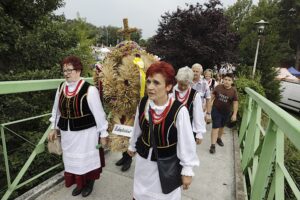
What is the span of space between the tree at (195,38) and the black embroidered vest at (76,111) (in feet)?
25.0

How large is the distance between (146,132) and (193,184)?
1.73 meters

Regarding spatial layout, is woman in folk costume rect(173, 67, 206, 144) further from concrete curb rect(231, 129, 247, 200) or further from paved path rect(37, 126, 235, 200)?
concrete curb rect(231, 129, 247, 200)

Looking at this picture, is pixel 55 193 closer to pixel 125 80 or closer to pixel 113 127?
pixel 113 127

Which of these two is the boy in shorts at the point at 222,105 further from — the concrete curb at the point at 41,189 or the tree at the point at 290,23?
the tree at the point at 290,23

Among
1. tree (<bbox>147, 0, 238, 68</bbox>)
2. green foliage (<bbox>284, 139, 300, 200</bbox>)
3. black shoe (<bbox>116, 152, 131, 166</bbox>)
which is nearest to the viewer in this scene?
black shoe (<bbox>116, 152, 131, 166</bbox>)

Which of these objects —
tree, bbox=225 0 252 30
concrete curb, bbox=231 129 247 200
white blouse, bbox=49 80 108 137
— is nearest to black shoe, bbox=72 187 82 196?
white blouse, bbox=49 80 108 137

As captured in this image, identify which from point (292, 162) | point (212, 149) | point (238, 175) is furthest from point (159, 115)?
point (292, 162)

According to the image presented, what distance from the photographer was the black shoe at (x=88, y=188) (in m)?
2.98

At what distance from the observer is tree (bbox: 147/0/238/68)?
10.1 meters

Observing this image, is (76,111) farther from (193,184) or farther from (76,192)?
→ (193,184)

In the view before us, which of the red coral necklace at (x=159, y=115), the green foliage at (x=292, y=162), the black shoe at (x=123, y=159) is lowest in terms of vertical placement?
the green foliage at (x=292, y=162)

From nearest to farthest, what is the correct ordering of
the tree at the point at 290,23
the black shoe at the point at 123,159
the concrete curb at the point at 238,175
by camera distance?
the concrete curb at the point at 238,175
the black shoe at the point at 123,159
the tree at the point at 290,23

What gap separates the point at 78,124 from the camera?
9.10ft

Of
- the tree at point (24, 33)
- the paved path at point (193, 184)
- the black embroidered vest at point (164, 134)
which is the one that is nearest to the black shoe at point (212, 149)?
the paved path at point (193, 184)
